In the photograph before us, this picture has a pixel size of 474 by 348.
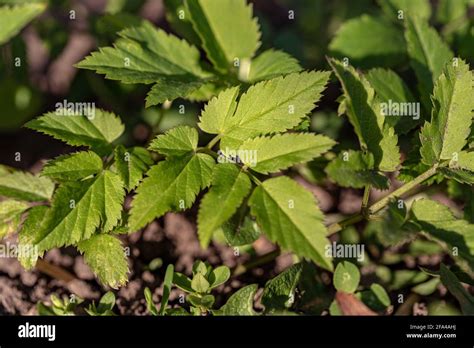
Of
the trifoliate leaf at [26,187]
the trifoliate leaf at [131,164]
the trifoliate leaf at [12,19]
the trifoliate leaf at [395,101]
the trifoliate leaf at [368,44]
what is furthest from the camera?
the trifoliate leaf at [368,44]

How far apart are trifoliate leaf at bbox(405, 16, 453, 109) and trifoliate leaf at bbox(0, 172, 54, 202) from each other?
4.46ft

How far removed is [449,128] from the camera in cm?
192

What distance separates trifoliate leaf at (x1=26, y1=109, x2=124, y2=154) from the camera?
204 cm

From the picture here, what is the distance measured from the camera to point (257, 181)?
6.19ft

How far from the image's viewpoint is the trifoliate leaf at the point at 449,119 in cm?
191

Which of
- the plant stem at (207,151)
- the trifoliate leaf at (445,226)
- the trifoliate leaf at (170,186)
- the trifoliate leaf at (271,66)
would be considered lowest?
the trifoliate leaf at (445,226)

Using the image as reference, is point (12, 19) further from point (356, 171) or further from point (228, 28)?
point (356, 171)

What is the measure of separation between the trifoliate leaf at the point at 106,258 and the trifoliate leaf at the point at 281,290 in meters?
0.44

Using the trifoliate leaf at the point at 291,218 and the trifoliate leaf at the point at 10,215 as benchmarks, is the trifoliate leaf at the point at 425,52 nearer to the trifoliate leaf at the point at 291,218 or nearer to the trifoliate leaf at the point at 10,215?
the trifoliate leaf at the point at 291,218

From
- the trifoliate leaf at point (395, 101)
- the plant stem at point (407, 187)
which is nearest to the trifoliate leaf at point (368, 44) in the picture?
the trifoliate leaf at point (395, 101)

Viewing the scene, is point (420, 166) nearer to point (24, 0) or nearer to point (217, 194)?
point (217, 194)

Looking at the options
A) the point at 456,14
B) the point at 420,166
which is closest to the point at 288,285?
the point at 420,166

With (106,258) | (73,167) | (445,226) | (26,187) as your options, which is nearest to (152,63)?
(73,167)
